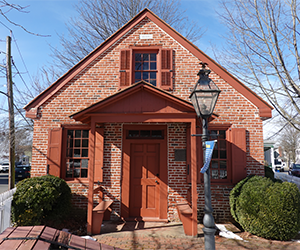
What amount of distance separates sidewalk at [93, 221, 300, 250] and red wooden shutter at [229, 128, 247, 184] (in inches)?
59.6

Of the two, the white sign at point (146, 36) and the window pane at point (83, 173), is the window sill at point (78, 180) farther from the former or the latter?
the white sign at point (146, 36)

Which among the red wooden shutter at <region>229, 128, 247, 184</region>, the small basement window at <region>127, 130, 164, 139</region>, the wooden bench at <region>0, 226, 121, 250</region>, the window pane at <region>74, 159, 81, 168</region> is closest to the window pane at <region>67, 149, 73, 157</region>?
the window pane at <region>74, 159, 81, 168</region>

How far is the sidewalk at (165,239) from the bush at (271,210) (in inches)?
9.5

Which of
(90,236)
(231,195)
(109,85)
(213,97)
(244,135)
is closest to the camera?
(213,97)

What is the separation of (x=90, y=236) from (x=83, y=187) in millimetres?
1930

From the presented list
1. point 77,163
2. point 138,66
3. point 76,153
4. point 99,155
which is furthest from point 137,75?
point 77,163

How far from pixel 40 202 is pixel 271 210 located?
5.81 meters

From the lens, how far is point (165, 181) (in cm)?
768

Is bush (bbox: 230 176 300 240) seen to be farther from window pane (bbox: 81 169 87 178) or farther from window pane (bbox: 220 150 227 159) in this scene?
window pane (bbox: 81 169 87 178)

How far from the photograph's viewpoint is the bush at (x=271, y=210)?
230 inches

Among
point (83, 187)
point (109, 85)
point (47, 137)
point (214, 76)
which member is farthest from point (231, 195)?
point (47, 137)

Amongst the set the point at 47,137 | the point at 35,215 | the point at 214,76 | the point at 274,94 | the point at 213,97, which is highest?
the point at 214,76

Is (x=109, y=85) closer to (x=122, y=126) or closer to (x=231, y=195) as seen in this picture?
(x=122, y=126)

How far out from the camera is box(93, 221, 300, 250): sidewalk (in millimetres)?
5527
